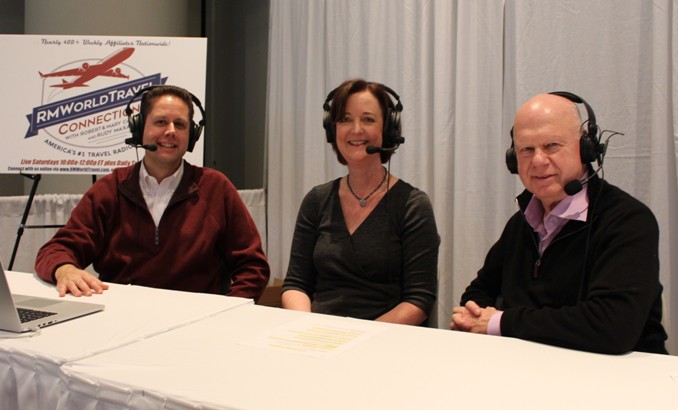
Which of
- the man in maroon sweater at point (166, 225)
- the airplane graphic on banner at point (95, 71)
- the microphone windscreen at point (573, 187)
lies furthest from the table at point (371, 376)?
the airplane graphic on banner at point (95, 71)

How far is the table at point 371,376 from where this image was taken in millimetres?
787

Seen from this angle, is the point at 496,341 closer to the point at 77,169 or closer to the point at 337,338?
the point at 337,338

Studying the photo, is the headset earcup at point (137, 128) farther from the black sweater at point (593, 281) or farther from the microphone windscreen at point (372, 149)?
the black sweater at point (593, 281)

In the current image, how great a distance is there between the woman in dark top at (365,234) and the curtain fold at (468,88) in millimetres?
208

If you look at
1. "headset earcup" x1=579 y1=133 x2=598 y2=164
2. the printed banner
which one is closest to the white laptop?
"headset earcup" x1=579 y1=133 x2=598 y2=164

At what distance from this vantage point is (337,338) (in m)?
1.09

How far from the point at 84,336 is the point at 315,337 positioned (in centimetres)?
44

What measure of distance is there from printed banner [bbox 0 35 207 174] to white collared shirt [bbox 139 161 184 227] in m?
0.79

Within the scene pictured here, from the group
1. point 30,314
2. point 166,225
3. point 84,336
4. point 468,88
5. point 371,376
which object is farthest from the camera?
point 468,88

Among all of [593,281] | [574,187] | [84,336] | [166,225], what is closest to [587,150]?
[574,187]

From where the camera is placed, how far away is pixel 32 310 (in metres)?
1.26

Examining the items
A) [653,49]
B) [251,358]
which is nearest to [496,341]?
[251,358]

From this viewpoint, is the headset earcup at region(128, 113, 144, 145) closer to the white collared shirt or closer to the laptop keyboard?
the white collared shirt

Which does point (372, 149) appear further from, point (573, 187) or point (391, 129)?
point (573, 187)
